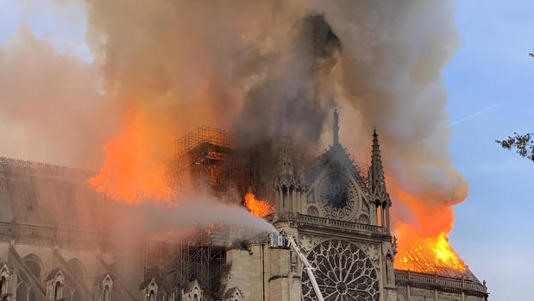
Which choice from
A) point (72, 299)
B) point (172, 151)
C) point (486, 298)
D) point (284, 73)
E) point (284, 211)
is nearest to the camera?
point (72, 299)

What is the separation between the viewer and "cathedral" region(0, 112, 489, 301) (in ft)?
175

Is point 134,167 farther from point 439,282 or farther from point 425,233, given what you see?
point 425,233

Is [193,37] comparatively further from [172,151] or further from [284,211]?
[284,211]

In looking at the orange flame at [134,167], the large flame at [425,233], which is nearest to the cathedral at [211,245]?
the orange flame at [134,167]

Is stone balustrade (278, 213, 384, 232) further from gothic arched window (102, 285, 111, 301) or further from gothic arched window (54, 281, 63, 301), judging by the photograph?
gothic arched window (54, 281, 63, 301)

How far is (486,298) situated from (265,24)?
85.5ft

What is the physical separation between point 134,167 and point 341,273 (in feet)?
46.0

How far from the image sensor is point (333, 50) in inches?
2515

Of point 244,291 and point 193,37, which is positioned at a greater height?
point 193,37

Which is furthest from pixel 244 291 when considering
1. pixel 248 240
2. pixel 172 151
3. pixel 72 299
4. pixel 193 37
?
pixel 193 37

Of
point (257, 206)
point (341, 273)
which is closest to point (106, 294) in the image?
point (257, 206)

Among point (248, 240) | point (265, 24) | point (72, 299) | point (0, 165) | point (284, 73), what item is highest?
point (265, 24)

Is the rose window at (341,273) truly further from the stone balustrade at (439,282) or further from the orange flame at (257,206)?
the stone balustrade at (439,282)

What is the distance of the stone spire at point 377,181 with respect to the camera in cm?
6000
